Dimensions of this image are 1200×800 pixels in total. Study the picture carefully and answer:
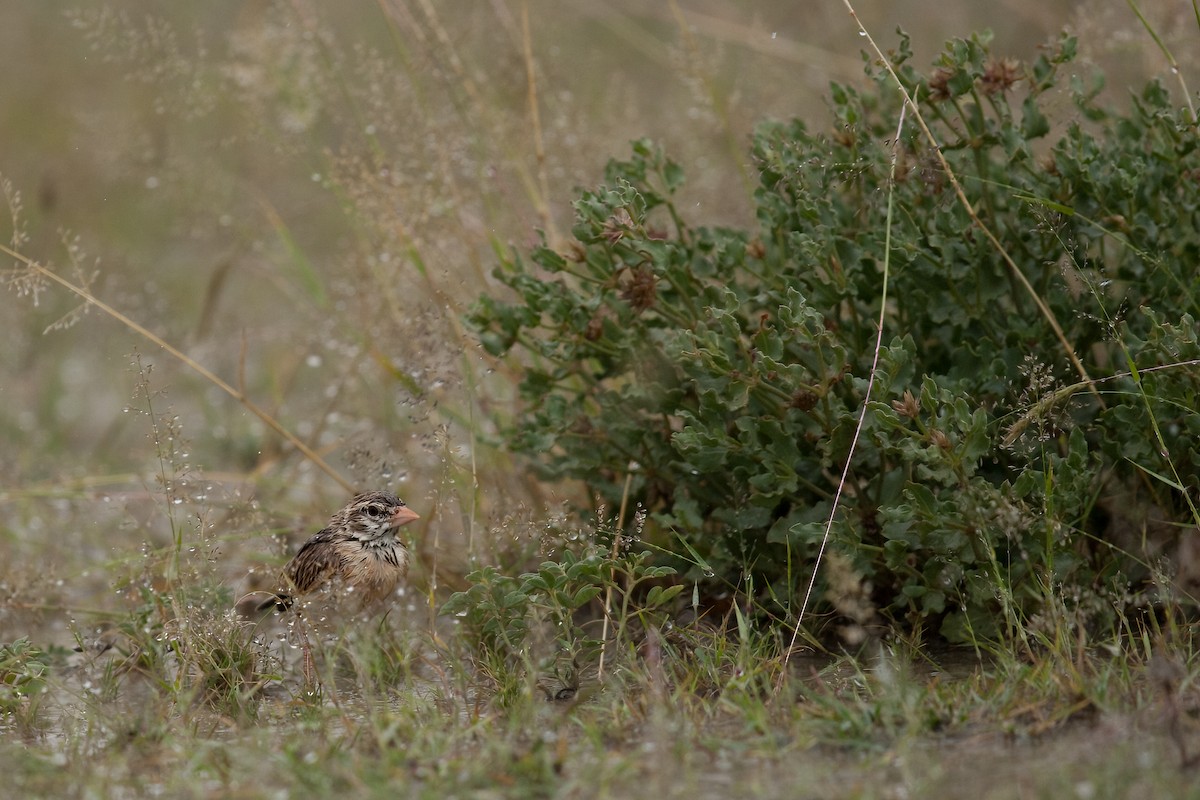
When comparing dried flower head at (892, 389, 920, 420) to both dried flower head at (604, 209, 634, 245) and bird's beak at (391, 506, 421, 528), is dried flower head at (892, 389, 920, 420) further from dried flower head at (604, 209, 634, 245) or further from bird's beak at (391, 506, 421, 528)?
bird's beak at (391, 506, 421, 528)

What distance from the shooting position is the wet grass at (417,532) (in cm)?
300

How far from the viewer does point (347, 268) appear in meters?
5.30

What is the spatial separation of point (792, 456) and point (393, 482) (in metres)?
1.49

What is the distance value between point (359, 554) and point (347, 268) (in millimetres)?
1401

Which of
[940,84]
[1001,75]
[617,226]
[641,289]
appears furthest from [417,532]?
[1001,75]

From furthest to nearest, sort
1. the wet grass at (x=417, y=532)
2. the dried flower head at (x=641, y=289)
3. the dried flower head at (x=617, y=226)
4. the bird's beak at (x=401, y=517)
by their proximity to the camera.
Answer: the bird's beak at (x=401, y=517) < the dried flower head at (x=641, y=289) < the dried flower head at (x=617, y=226) < the wet grass at (x=417, y=532)

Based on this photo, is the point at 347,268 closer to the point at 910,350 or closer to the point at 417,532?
the point at 417,532

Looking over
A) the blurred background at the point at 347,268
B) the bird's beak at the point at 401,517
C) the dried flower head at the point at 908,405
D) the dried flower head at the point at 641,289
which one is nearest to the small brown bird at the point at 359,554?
the bird's beak at the point at 401,517

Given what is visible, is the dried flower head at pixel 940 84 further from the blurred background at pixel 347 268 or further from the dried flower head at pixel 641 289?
the dried flower head at pixel 641 289

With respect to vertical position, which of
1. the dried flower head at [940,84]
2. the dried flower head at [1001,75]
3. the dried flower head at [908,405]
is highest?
the dried flower head at [1001,75]

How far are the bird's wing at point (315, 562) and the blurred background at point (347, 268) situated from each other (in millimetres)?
75

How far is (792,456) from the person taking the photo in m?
3.79

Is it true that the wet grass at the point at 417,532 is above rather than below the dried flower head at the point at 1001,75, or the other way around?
below

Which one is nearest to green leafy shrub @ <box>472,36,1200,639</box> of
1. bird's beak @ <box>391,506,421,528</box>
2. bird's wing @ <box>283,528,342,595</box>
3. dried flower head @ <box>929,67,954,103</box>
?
dried flower head @ <box>929,67,954,103</box>
